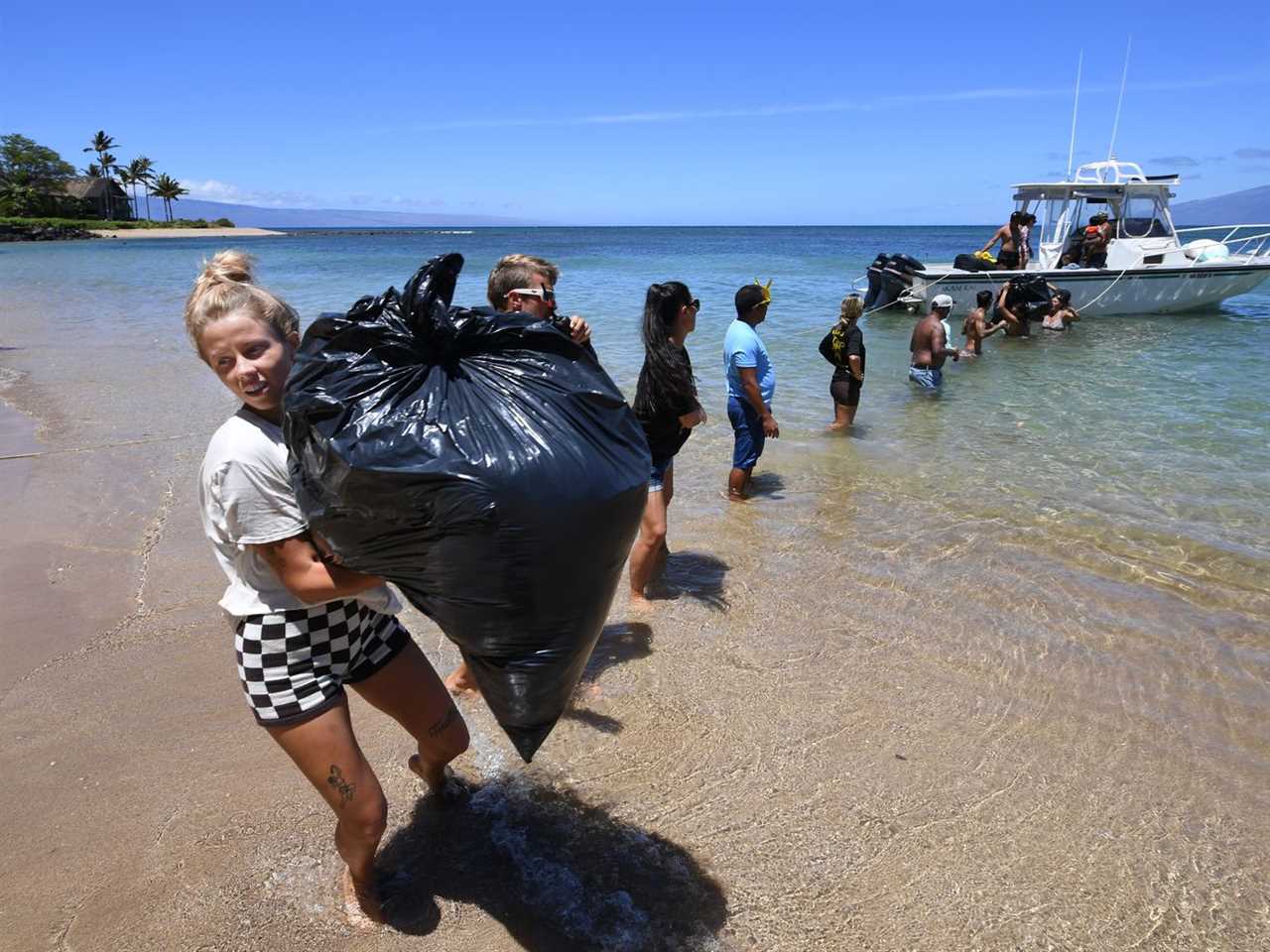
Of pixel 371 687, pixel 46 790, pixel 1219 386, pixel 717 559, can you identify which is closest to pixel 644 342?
pixel 717 559

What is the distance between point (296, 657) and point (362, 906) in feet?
2.61

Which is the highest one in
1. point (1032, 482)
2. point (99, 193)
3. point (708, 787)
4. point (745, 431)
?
point (99, 193)

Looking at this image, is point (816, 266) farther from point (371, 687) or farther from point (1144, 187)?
point (371, 687)

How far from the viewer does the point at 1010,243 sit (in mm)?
16047

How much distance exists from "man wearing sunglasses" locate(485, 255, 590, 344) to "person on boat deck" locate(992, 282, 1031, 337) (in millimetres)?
13427

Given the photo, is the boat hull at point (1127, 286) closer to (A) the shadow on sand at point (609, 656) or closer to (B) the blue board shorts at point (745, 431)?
(B) the blue board shorts at point (745, 431)

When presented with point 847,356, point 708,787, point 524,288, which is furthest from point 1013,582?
point 847,356

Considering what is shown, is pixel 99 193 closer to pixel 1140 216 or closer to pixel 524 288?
pixel 1140 216

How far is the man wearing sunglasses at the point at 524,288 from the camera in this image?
301 centimetres

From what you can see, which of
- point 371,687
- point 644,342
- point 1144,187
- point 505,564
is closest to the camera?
point 505,564

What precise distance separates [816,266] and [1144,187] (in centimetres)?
2235

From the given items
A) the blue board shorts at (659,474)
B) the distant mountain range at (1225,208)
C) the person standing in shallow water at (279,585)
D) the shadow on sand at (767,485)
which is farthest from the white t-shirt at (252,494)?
the distant mountain range at (1225,208)

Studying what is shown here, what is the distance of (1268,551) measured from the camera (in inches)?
190

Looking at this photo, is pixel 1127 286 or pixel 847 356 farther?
pixel 1127 286
